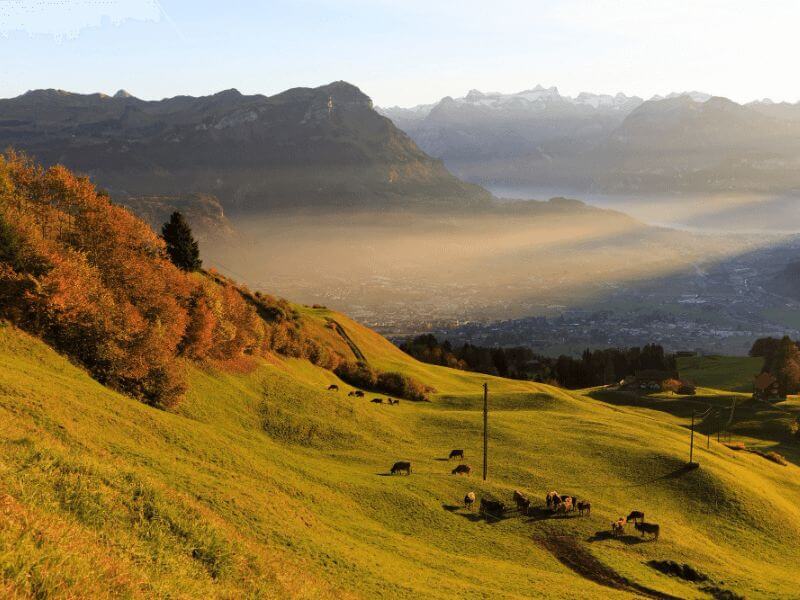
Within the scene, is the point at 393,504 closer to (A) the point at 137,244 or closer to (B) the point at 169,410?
(B) the point at 169,410

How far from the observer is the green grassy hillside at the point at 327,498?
Answer: 60.4 ft

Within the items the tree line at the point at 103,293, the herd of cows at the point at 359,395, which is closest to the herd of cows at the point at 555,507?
the tree line at the point at 103,293

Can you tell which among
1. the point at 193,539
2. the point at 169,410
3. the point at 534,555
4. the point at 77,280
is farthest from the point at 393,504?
the point at 77,280

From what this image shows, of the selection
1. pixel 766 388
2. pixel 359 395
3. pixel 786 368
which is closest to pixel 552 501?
pixel 359 395

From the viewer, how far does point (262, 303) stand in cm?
10744

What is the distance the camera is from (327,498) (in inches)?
1652

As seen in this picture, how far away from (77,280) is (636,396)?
468 feet

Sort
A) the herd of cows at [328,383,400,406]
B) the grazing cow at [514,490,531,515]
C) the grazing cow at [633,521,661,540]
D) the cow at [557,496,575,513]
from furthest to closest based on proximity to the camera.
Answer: the herd of cows at [328,383,400,406] < the cow at [557,496,575,513] < the grazing cow at [514,490,531,515] < the grazing cow at [633,521,661,540]

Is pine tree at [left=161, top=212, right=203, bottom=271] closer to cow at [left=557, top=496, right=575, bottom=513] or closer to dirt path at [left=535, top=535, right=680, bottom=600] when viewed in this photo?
cow at [left=557, top=496, right=575, bottom=513]

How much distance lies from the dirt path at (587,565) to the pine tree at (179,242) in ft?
210

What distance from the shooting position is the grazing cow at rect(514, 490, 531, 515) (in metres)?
49.2

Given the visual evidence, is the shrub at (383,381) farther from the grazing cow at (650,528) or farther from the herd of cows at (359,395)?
the grazing cow at (650,528)


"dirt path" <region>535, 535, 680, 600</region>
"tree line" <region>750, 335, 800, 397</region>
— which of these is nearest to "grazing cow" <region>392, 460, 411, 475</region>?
"dirt path" <region>535, 535, 680, 600</region>

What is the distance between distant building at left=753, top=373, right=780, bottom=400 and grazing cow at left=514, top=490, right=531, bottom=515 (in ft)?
426
